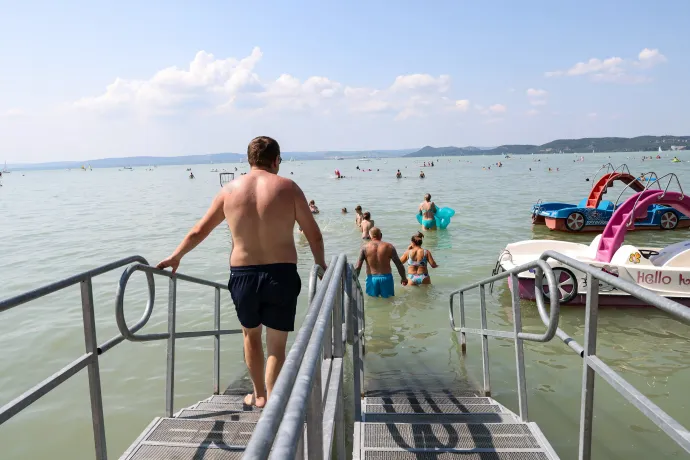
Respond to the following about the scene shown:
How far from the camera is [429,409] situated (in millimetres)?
4062

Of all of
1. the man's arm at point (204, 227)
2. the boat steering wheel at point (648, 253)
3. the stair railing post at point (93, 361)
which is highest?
the man's arm at point (204, 227)

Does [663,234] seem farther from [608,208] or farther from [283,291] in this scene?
[283,291]

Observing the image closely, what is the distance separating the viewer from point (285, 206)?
9.55 feet

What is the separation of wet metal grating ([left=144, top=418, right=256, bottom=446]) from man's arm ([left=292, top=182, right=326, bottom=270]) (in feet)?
4.24

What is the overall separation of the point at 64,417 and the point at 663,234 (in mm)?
18033

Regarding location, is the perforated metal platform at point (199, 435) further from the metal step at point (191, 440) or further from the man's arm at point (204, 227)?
the man's arm at point (204, 227)

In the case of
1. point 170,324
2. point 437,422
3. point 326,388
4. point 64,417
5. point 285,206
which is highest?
point 285,206

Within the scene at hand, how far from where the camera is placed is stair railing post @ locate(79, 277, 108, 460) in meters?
2.67

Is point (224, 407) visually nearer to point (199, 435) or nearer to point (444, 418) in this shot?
point (199, 435)

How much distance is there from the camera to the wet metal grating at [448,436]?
123 inches

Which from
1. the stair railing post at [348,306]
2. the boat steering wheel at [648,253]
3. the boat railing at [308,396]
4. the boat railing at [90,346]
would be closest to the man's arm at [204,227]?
the boat railing at [90,346]

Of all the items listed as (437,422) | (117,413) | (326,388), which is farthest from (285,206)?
(117,413)

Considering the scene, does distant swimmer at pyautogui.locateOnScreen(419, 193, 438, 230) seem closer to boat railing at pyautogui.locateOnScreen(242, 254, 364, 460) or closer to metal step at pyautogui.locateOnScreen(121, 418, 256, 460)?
metal step at pyautogui.locateOnScreen(121, 418, 256, 460)

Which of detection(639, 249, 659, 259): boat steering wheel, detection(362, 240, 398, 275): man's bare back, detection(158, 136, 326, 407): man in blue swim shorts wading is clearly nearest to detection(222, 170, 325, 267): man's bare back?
detection(158, 136, 326, 407): man in blue swim shorts wading
